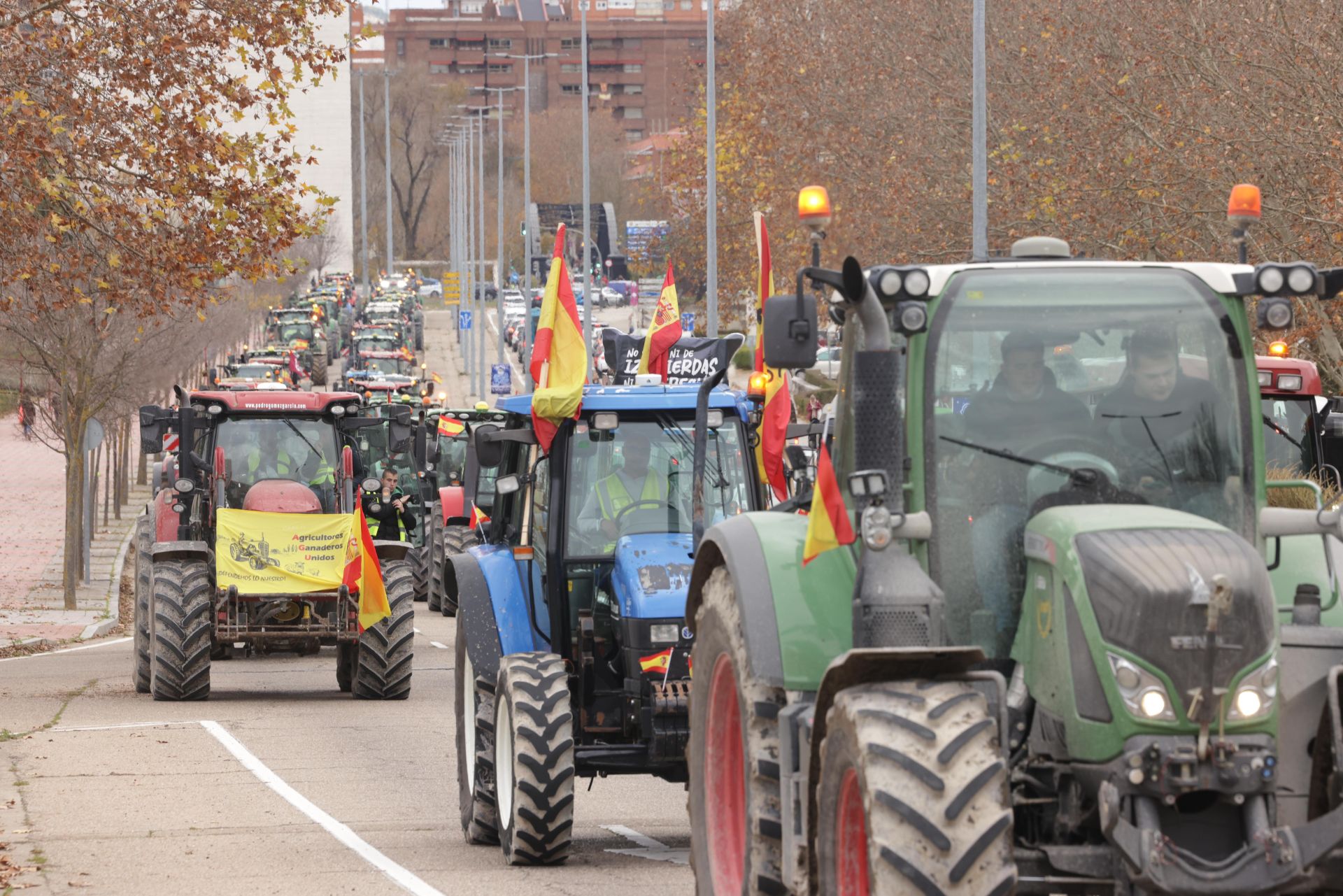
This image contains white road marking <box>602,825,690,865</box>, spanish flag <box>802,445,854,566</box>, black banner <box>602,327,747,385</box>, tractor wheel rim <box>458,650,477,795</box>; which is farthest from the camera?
black banner <box>602,327,747,385</box>

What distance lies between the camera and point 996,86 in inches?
1430

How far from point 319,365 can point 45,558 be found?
94.9 ft

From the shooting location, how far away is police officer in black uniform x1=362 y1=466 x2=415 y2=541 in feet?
68.7

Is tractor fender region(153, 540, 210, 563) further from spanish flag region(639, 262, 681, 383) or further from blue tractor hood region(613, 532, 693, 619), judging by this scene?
blue tractor hood region(613, 532, 693, 619)

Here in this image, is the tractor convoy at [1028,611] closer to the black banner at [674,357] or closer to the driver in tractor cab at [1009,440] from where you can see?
the driver in tractor cab at [1009,440]

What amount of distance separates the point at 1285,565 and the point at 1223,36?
21.5 meters

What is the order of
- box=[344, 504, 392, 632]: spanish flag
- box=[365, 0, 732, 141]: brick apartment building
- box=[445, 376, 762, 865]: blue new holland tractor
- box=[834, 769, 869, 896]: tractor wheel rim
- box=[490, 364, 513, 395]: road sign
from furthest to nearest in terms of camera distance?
box=[365, 0, 732, 141]: brick apartment building → box=[490, 364, 513, 395]: road sign → box=[344, 504, 392, 632]: spanish flag → box=[445, 376, 762, 865]: blue new holland tractor → box=[834, 769, 869, 896]: tractor wheel rim

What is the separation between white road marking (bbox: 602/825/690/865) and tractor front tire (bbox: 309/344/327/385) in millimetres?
55360

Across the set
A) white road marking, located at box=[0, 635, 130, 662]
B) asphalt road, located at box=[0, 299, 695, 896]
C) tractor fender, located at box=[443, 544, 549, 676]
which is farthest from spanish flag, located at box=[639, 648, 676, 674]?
white road marking, located at box=[0, 635, 130, 662]

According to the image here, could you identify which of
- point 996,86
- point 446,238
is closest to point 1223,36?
point 996,86

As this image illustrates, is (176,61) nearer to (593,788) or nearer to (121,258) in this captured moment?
(121,258)

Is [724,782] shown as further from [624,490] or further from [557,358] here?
[557,358]

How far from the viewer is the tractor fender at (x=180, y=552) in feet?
59.7

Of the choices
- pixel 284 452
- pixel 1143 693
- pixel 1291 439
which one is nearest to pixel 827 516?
pixel 1143 693
